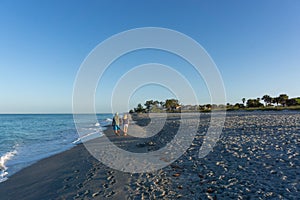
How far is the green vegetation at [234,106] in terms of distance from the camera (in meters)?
63.4

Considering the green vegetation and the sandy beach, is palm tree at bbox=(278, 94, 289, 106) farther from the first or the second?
the sandy beach

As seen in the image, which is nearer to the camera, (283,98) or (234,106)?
(283,98)

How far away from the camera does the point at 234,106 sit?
88312mm

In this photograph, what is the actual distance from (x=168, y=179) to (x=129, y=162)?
247cm

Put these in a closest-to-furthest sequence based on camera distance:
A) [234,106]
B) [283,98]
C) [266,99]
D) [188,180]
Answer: [188,180] → [283,98] → [266,99] → [234,106]

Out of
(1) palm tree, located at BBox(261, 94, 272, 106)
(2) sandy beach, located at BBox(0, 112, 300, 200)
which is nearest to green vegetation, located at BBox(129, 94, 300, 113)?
(1) palm tree, located at BBox(261, 94, 272, 106)

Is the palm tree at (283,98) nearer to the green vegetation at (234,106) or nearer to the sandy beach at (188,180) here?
the green vegetation at (234,106)

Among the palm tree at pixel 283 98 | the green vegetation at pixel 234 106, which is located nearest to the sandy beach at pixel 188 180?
the green vegetation at pixel 234 106

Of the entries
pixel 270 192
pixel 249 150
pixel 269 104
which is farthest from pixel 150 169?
pixel 269 104

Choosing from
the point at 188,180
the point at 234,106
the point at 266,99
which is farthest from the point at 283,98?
the point at 188,180

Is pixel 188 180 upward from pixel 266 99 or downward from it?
downward

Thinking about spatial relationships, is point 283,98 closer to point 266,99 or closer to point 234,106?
point 266,99

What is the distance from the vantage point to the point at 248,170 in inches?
211

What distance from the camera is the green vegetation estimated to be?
208ft
